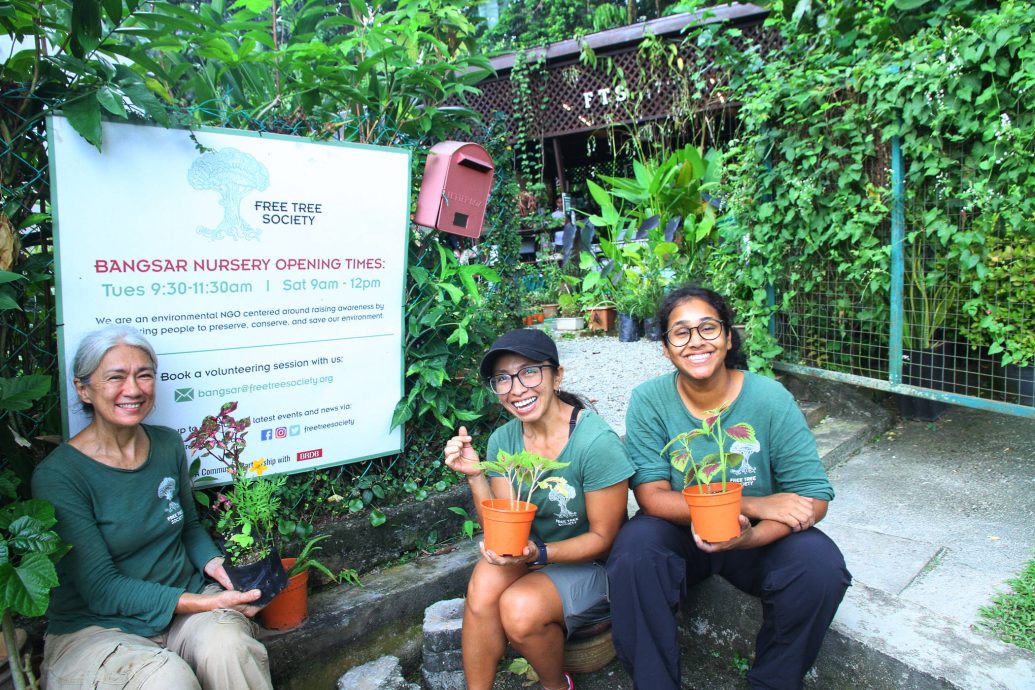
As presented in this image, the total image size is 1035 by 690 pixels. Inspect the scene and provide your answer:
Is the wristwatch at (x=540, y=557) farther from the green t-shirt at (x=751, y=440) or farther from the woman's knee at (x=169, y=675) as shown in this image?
the woman's knee at (x=169, y=675)

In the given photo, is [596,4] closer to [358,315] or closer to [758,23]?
[758,23]

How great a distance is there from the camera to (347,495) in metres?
2.91

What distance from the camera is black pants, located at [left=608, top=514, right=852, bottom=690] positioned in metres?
1.94

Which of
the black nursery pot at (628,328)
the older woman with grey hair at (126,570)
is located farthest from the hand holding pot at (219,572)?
the black nursery pot at (628,328)

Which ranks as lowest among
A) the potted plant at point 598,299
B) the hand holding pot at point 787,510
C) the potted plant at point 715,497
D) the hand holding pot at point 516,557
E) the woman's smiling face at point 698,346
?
the hand holding pot at point 516,557

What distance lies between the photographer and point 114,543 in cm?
199

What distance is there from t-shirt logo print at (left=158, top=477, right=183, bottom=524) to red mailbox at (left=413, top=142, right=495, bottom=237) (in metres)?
1.43

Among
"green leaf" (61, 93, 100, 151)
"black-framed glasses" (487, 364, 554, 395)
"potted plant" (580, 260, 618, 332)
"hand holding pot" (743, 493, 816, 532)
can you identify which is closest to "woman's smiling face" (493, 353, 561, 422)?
"black-framed glasses" (487, 364, 554, 395)

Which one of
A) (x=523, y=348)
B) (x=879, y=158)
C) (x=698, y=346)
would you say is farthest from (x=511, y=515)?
(x=879, y=158)

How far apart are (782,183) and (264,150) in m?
2.96

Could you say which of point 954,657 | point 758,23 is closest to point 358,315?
point 954,657

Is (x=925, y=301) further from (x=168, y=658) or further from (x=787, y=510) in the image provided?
(x=168, y=658)

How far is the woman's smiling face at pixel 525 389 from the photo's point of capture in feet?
7.10

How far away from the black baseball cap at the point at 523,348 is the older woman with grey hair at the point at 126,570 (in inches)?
39.5
